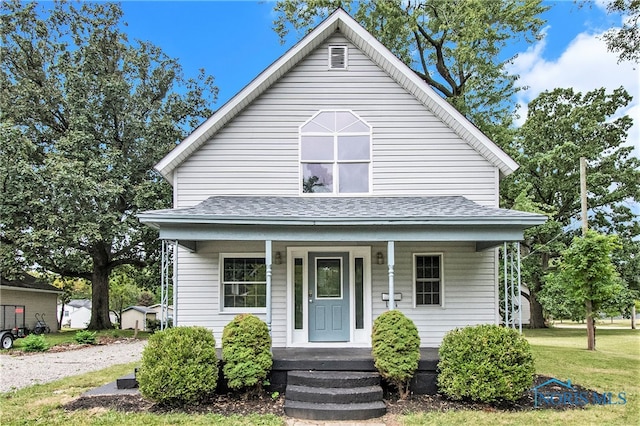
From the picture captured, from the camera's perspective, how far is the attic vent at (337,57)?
10.4 meters

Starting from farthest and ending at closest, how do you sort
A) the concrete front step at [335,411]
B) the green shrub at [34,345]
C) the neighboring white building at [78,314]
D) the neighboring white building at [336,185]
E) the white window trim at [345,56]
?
the neighboring white building at [78,314] < the green shrub at [34,345] < the white window trim at [345,56] < the neighboring white building at [336,185] < the concrete front step at [335,411]

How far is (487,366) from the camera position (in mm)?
6836

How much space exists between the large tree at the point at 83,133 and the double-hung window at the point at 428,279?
13107mm

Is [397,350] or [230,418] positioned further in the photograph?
[397,350]

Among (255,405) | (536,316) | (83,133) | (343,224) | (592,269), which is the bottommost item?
(536,316)

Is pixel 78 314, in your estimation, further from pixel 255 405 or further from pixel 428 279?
pixel 255 405

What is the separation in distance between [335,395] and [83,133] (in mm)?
17083

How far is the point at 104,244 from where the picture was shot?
831 inches

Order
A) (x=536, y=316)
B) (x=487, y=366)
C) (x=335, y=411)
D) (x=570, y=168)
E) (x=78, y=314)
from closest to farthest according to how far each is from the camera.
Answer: (x=335, y=411) < (x=487, y=366) < (x=570, y=168) < (x=536, y=316) < (x=78, y=314)

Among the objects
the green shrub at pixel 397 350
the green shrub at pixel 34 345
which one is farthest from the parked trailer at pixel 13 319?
the green shrub at pixel 397 350

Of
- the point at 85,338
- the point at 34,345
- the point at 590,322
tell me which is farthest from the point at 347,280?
the point at 85,338

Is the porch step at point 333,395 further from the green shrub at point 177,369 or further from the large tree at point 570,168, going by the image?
the large tree at point 570,168

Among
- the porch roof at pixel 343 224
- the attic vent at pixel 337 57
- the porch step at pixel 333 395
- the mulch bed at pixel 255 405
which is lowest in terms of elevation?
the mulch bed at pixel 255 405

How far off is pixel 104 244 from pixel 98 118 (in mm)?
5833
